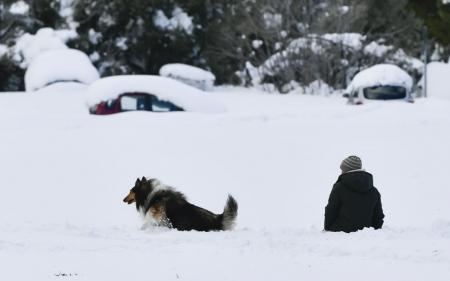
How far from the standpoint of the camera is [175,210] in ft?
26.2

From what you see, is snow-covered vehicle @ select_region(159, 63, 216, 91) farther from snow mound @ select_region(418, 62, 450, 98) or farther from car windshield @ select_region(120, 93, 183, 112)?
car windshield @ select_region(120, 93, 183, 112)

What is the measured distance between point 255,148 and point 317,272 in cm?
1029

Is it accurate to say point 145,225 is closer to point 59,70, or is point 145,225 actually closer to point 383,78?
point 383,78

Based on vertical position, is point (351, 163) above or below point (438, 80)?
below

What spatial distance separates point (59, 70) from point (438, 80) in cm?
1884

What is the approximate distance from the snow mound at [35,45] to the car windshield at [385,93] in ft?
50.6

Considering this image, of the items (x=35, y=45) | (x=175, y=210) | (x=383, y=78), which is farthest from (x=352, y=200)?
(x=35, y=45)

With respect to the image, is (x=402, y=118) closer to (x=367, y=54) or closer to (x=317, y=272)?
(x=317, y=272)

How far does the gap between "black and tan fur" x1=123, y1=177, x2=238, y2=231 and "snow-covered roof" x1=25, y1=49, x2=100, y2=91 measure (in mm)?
19567

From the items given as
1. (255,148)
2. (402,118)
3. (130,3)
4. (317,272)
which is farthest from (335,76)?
(317,272)

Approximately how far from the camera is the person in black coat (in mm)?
7242

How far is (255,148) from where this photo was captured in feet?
51.6

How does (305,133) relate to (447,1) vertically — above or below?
below

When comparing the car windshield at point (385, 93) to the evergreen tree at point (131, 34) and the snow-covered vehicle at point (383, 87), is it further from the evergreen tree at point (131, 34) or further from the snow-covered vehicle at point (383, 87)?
the evergreen tree at point (131, 34)
